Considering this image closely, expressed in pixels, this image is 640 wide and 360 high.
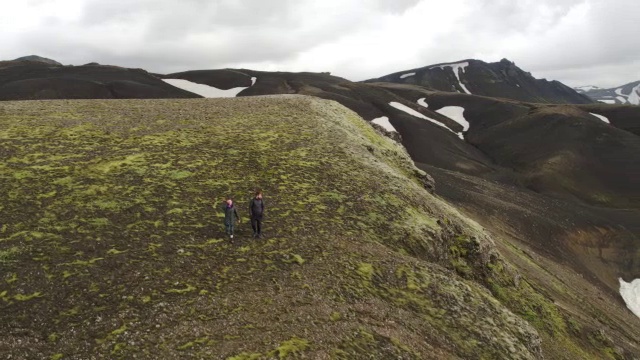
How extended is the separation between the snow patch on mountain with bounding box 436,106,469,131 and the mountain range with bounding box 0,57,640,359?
2.73ft

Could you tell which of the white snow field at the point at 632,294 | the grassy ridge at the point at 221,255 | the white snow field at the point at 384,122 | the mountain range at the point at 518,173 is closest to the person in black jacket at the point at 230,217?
the grassy ridge at the point at 221,255

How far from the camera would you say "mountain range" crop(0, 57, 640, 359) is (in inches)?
A: 1341

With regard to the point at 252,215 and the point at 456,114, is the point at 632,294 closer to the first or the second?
the point at 252,215

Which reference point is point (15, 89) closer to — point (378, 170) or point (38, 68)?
point (38, 68)

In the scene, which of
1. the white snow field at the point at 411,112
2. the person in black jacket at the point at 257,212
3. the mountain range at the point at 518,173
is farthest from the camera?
the white snow field at the point at 411,112

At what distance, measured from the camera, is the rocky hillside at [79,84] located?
129 metres

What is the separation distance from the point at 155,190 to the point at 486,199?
64.3m

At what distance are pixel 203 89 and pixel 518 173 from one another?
4364 inches

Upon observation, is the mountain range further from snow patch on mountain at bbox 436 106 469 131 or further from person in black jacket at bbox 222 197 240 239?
person in black jacket at bbox 222 197 240 239

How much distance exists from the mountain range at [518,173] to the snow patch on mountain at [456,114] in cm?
83

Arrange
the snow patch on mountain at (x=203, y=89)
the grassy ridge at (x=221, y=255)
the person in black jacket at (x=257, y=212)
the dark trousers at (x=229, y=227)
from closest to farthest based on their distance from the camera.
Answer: the grassy ridge at (x=221, y=255) → the dark trousers at (x=229, y=227) → the person in black jacket at (x=257, y=212) → the snow patch on mountain at (x=203, y=89)

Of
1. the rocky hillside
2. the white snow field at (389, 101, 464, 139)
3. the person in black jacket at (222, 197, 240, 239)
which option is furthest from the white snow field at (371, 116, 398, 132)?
the person in black jacket at (222, 197, 240, 239)

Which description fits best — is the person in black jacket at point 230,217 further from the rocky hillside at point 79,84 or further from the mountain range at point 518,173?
the rocky hillside at point 79,84

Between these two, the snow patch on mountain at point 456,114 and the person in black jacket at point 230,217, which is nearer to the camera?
the person in black jacket at point 230,217
